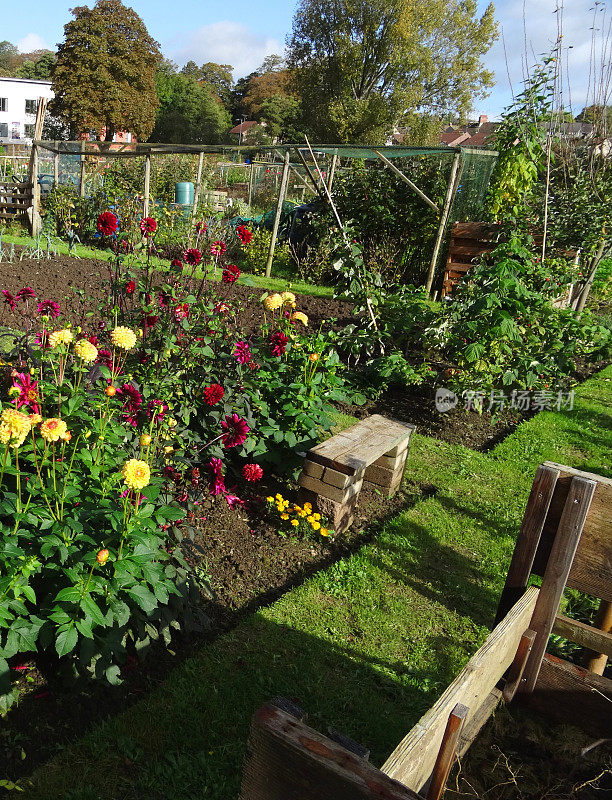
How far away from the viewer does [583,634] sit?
189cm

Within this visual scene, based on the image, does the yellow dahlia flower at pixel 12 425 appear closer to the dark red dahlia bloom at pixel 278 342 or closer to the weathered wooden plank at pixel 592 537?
the weathered wooden plank at pixel 592 537

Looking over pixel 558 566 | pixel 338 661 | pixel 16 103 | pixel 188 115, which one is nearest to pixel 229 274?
pixel 338 661

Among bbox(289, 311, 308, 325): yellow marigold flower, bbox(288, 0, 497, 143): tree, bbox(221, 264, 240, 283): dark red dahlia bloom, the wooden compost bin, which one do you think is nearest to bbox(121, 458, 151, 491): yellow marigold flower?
the wooden compost bin

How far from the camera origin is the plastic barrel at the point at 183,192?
17.4 metres

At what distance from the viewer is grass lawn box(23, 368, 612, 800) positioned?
6.55 feet

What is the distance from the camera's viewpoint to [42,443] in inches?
89.5

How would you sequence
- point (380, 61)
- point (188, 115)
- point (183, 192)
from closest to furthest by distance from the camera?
1. point (183, 192)
2. point (380, 61)
3. point (188, 115)

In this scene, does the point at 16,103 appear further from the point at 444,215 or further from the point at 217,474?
the point at 217,474

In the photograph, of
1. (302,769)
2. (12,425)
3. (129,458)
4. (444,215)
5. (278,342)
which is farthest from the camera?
(444,215)

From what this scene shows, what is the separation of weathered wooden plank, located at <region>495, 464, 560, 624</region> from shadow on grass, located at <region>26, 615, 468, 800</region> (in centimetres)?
80

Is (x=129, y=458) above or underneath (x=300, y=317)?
underneath

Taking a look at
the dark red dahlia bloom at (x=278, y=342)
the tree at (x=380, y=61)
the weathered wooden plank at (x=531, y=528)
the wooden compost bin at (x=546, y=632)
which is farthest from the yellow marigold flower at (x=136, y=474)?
the tree at (x=380, y=61)

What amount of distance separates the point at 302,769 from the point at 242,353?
2688mm

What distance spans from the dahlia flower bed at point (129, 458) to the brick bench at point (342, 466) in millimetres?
123
